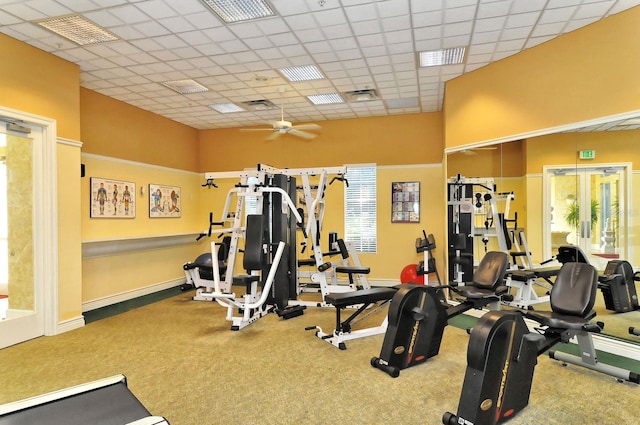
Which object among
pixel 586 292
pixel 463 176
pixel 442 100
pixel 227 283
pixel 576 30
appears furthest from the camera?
pixel 442 100

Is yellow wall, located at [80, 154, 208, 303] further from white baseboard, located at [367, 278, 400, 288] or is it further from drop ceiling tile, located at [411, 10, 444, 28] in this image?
drop ceiling tile, located at [411, 10, 444, 28]

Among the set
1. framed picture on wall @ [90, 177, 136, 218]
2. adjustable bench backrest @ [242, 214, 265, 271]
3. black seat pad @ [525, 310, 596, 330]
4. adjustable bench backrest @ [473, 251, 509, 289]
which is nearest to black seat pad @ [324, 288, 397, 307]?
adjustable bench backrest @ [473, 251, 509, 289]

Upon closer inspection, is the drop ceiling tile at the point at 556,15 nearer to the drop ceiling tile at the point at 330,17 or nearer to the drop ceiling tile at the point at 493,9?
the drop ceiling tile at the point at 493,9

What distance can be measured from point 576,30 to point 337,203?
180 inches

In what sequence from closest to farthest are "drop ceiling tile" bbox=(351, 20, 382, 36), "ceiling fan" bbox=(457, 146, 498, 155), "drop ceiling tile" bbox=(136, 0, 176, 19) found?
1. "drop ceiling tile" bbox=(136, 0, 176, 19)
2. "drop ceiling tile" bbox=(351, 20, 382, 36)
3. "ceiling fan" bbox=(457, 146, 498, 155)

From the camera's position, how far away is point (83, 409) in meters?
1.73

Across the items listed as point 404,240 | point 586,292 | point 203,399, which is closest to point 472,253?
point 404,240

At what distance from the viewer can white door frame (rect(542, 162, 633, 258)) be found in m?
3.82

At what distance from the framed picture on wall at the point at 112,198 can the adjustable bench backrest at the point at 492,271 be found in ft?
17.4

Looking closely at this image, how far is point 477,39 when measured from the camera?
4.14 meters

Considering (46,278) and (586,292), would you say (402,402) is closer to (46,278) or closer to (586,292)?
(586,292)

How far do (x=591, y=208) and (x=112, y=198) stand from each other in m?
6.45

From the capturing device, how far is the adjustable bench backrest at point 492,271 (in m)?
4.13

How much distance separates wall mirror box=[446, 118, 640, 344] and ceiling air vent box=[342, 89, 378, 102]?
1.95 metres
